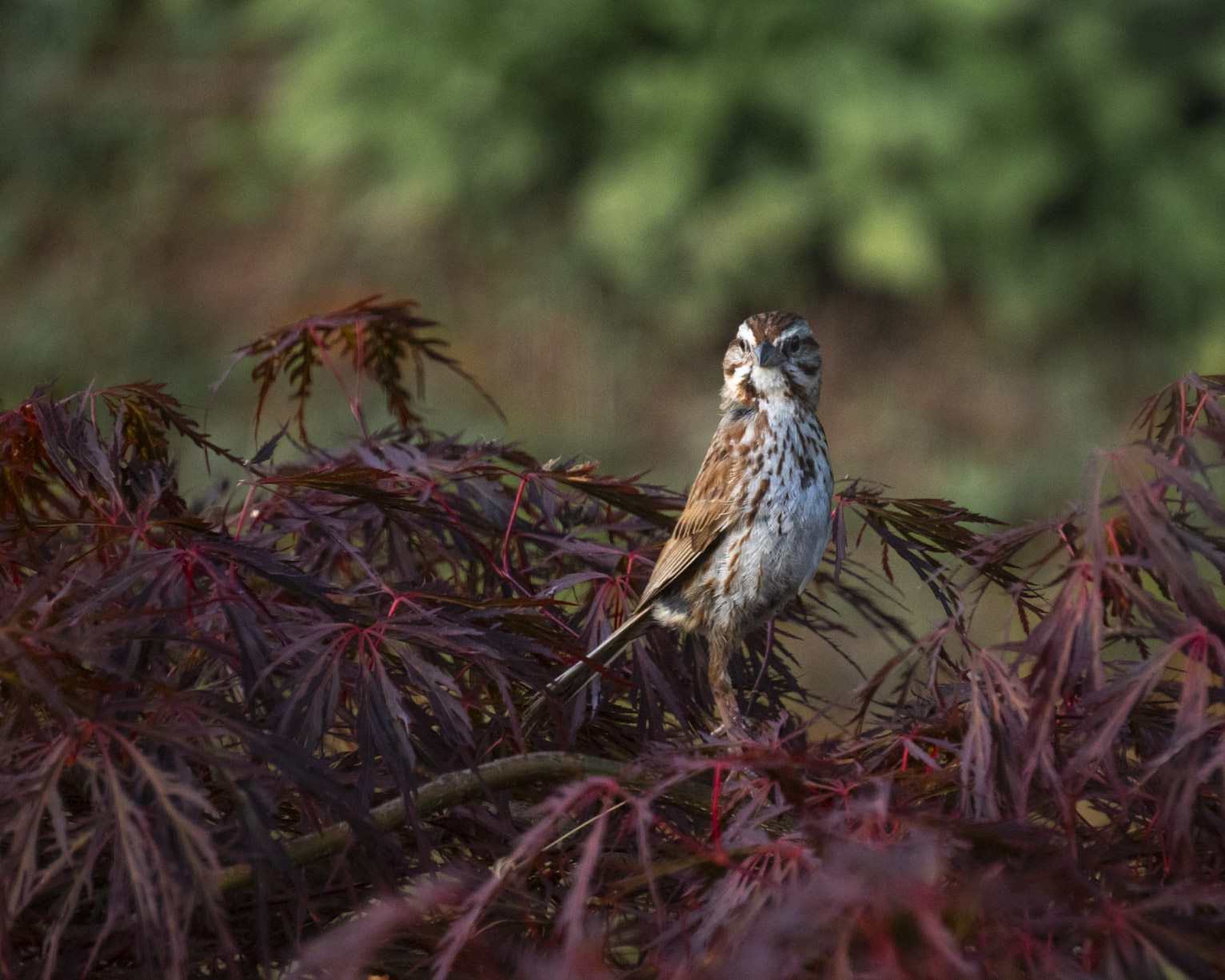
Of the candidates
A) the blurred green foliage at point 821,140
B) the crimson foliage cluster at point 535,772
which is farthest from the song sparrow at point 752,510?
the blurred green foliage at point 821,140

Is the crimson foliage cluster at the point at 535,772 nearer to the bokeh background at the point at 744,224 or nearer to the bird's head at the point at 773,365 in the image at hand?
the bird's head at the point at 773,365

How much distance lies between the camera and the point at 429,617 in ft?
5.04

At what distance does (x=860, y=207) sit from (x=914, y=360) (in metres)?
1.15

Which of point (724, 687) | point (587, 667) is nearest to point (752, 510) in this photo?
point (724, 687)

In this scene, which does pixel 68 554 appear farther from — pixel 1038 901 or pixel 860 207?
pixel 860 207

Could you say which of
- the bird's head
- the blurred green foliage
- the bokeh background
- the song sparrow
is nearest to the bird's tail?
the song sparrow

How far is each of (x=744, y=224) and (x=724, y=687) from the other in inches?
240

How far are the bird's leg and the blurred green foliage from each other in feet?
19.2

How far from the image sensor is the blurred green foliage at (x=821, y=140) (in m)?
7.87

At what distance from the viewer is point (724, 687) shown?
2.08 metres

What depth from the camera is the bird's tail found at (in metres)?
1.71

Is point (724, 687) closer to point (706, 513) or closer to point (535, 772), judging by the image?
point (706, 513)

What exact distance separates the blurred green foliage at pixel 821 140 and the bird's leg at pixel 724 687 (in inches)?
231

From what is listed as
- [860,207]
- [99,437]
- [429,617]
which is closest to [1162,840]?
[429,617]
